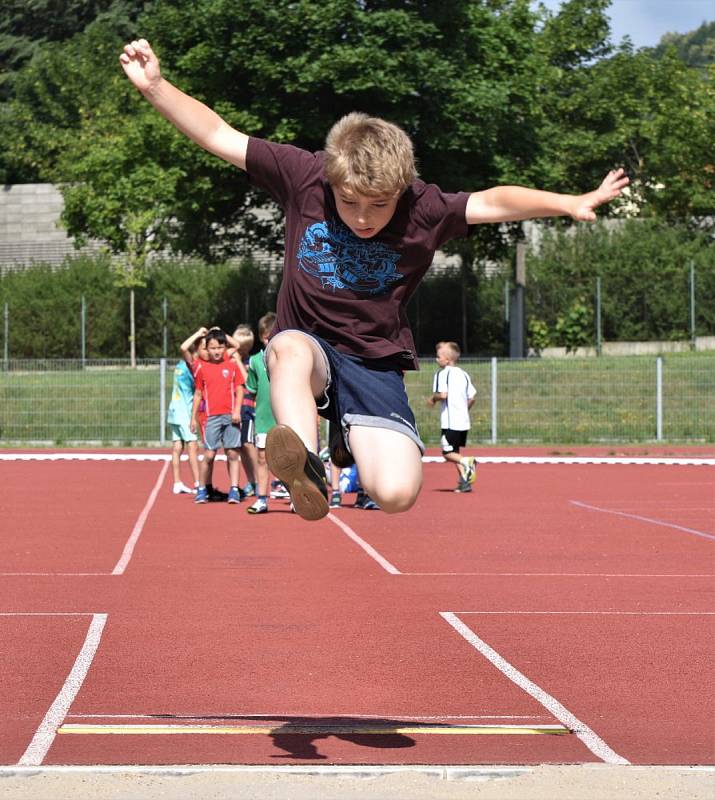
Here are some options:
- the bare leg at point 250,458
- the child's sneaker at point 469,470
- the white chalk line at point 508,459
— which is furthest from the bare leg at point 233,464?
the white chalk line at point 508,459

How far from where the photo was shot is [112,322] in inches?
1460

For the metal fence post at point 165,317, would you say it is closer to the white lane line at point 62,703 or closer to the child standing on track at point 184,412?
the child standing on track at point 184,412

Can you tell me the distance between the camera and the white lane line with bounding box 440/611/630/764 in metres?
5.63

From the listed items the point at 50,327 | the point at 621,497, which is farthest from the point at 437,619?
the point at 50,327

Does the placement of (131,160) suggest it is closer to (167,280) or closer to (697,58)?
(167,280)

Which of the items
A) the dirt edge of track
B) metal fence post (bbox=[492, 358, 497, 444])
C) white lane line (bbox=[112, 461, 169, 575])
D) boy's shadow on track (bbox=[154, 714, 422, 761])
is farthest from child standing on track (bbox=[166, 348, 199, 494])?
the dirt edge of track

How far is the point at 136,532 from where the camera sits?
45.8 ft

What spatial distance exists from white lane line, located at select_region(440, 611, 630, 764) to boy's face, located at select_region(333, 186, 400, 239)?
7.12 ft

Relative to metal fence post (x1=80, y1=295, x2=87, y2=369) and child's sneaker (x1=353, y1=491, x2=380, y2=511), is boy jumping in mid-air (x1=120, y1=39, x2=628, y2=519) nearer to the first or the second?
child's sneaker (x1=353, y1=491, x2=380, y2=511)

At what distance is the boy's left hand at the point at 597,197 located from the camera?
5.27 meters

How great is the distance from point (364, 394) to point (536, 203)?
38.3 inches

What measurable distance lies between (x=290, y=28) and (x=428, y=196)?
1116 inches

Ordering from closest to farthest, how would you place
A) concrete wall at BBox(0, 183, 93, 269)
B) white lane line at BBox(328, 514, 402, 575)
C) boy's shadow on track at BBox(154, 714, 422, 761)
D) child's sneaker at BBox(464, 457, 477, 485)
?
boy's shadow on track at BBox(154, 714, 422, 761)
white lane line at BBox(328, 514, 402, 575)
child's sneaker at BBox(464, 457, 477, 485)
concrete wall at BBox(0, 183, 93, 269)

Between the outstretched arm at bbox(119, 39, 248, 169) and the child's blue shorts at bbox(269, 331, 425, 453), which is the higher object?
the outstretched arm at bbox(119, 39, 248, 169)
